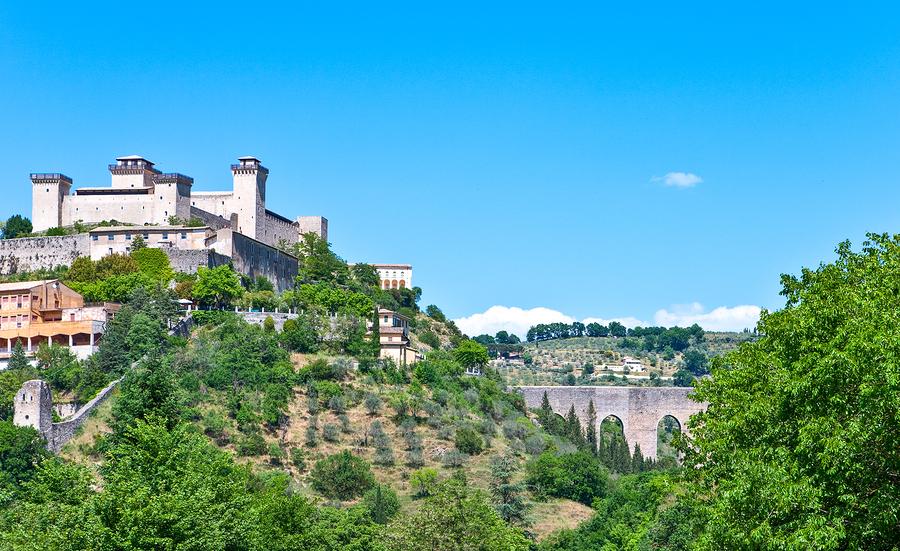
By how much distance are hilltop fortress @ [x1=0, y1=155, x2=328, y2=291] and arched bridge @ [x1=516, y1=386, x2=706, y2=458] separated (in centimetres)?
2122

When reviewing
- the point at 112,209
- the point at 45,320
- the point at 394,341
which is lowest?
the point at 394,341

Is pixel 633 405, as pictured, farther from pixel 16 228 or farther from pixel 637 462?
pixel 16 228

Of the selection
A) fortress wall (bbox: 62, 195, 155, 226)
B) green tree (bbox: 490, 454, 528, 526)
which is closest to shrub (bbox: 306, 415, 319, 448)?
green tree (bbox: 490, 454, 528, 526)

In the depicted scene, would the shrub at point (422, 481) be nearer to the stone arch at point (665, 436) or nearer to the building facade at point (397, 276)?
the stone arch at point (665, 436)

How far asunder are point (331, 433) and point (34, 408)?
14887 millimetres

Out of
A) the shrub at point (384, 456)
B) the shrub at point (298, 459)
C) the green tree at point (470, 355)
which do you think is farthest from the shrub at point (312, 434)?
the green tree at point (470, 355)

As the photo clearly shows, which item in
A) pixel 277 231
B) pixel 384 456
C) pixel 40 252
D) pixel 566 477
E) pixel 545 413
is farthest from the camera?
pixel 277 231

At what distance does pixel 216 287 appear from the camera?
253 ft

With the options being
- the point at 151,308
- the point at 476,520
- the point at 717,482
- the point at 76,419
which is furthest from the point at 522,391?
the point at 717,482

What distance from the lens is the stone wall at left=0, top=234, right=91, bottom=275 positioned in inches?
3223

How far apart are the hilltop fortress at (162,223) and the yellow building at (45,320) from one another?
358 inches

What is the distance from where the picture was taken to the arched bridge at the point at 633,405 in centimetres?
9381

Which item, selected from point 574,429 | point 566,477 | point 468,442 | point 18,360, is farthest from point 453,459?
point 18,360

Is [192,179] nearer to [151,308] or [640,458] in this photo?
[151,308]
